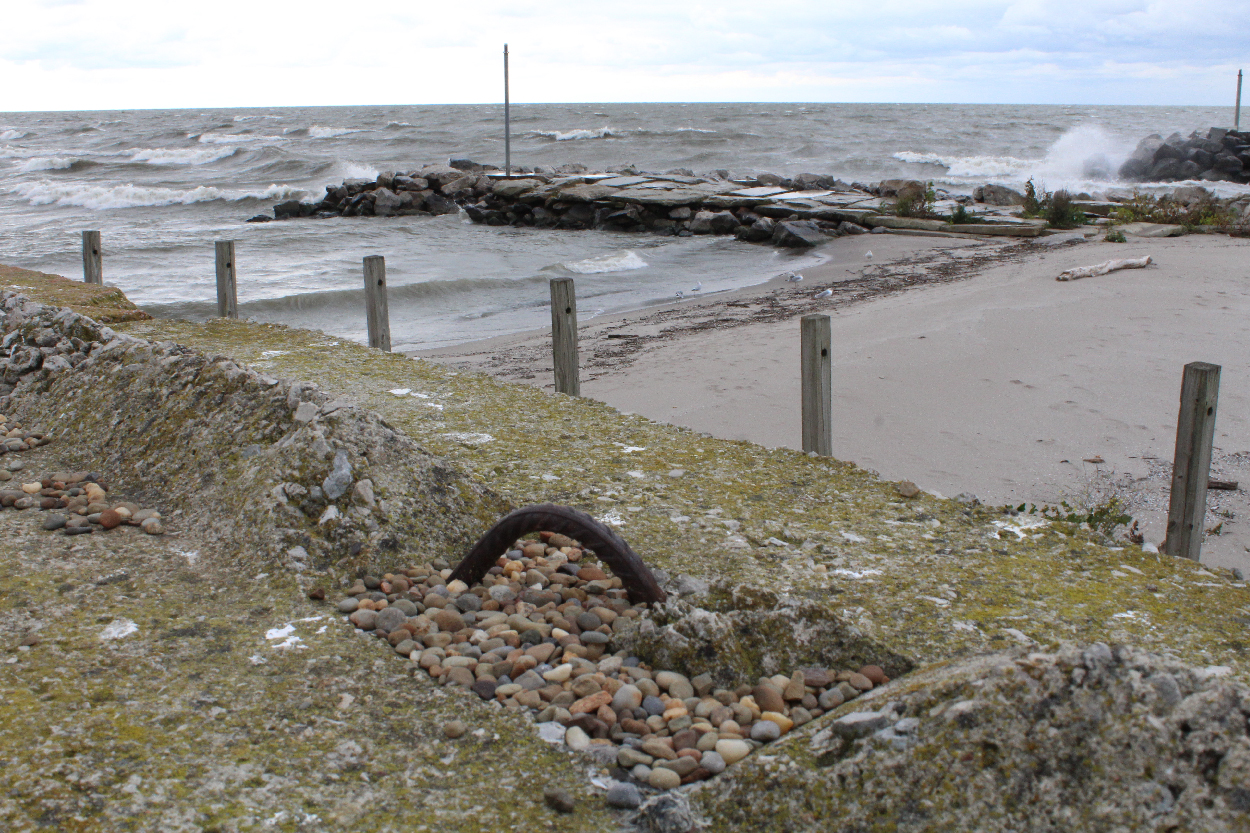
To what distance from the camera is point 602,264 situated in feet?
58.9

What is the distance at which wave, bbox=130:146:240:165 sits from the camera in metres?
42.6

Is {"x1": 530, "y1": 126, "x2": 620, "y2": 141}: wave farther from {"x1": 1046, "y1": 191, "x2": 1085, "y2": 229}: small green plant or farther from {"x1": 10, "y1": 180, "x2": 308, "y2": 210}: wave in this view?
{"x1": 1046, "y1": 191, "x2": 1085, "y2": 229}: small green plant

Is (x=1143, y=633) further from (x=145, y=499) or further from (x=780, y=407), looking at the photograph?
(x=780, y=407)

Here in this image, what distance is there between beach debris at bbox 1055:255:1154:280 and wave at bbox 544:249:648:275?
28.0 ft

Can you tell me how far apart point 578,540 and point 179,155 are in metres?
48.8

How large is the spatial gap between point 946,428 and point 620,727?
4.90m

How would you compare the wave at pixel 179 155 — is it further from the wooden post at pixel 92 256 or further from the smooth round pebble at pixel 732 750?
the smooth round pebble at pixel 732 750

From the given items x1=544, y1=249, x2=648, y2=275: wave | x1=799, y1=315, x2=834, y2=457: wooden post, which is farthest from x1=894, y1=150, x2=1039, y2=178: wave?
x1=799, y1=315, x2=834, y2=457: wooden post

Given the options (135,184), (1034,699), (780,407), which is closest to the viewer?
(1034,699)

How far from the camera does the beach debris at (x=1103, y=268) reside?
10977 mm

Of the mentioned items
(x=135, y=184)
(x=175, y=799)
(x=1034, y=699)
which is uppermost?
(x=135, y=184)

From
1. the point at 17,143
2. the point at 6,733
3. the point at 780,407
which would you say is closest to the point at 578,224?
the point at 780,407

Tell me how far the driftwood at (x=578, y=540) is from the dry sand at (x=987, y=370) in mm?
3314

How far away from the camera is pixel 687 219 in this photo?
21.9m
